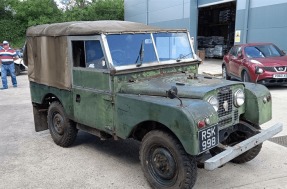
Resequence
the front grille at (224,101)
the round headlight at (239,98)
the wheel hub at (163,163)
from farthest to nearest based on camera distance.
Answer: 1. the round headlight at (239,98)
2. the front grille at (224,101)
3. the wheel hub at (163,163)

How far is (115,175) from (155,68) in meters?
1.58

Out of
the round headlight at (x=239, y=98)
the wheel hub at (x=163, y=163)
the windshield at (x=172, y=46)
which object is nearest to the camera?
the wheel hub at (x=163, y=163)

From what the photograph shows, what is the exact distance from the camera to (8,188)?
4168 mm

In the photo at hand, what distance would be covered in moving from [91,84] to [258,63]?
23.5 feet

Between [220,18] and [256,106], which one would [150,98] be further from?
[220,18]

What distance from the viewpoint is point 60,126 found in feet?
18.2

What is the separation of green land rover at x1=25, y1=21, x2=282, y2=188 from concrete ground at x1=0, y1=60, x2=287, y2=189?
309mm

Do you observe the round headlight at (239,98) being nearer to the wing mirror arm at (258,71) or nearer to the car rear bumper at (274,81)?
the wing mirror arm at (258,71)

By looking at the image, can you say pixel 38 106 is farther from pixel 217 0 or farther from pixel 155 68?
pixel 217 0

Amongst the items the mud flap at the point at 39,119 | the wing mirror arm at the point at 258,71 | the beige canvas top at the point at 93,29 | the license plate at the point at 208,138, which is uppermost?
the beige canvas top at the point at 93,29

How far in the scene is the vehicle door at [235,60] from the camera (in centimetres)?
1129

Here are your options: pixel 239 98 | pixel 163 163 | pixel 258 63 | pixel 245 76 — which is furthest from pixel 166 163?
pixel 245 76

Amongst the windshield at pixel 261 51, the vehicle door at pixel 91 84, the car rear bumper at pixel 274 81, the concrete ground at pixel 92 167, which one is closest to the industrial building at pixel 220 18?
the windshield at pixel 261 51

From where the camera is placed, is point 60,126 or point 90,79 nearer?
point 90,79
